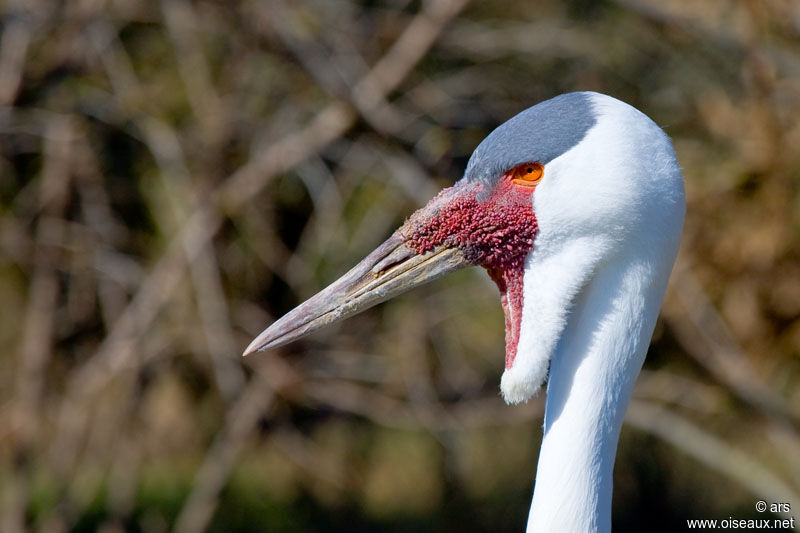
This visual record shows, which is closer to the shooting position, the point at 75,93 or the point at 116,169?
the point at 75,93

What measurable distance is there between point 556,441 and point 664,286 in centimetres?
46

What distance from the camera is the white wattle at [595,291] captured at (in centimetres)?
223

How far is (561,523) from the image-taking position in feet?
7.47

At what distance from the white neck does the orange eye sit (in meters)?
0.29

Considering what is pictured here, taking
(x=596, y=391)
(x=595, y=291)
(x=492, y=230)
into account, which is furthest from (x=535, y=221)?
(x=596, y=391)

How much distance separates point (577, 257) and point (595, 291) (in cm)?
9

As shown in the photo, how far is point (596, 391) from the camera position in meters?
2.28

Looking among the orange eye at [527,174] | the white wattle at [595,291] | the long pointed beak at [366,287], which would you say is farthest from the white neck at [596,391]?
the long pointed beak at [366,287]

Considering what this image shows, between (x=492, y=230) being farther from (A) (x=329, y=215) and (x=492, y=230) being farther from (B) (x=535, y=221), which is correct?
(A) (x=329, y=215)

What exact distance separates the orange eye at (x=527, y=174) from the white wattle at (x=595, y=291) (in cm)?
3

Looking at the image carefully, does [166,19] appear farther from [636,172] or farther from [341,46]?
[636,172]

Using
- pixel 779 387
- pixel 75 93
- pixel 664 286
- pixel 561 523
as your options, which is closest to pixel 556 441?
pixel 561 523

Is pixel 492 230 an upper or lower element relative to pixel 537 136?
lower

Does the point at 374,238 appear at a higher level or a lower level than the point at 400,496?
higher
